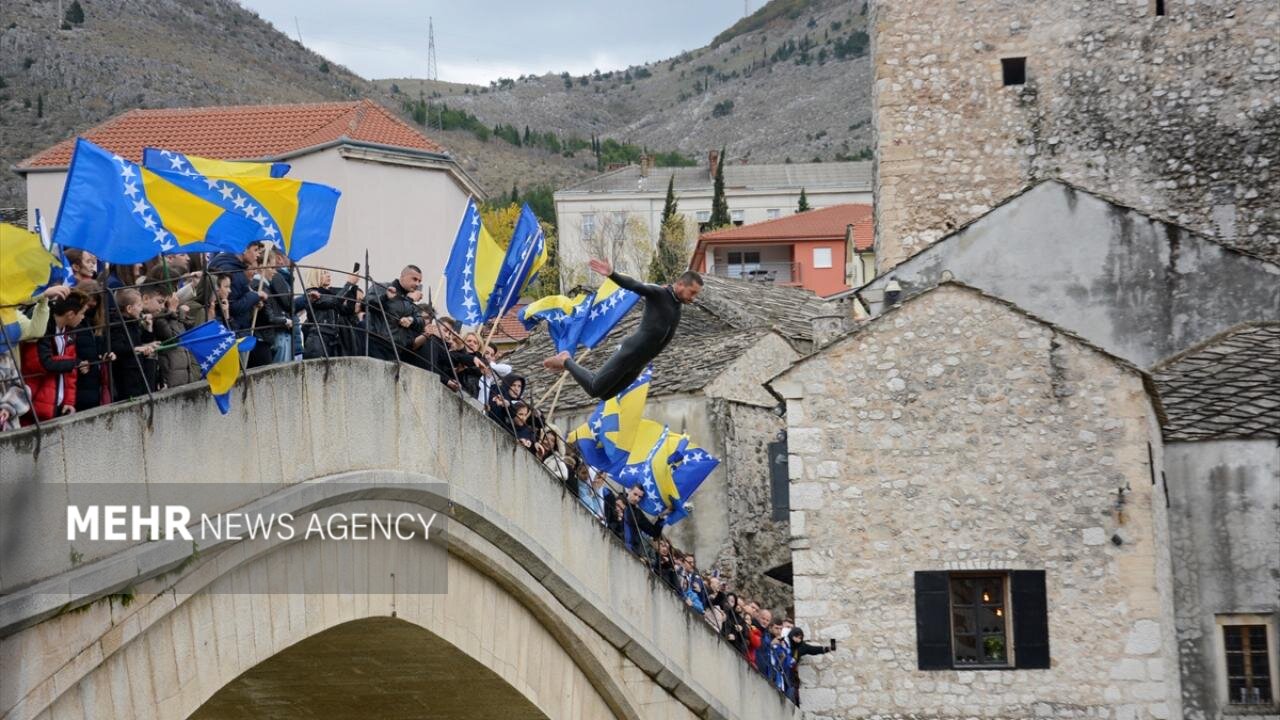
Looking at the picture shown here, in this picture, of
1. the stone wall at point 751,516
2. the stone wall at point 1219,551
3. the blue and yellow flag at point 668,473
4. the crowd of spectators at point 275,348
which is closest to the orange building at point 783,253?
the stone wall at point 751,516

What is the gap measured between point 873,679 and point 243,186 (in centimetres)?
1066

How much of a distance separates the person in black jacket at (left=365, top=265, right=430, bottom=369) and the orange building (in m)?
53.3

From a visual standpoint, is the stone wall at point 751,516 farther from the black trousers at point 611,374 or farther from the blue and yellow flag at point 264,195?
the blue and yellow flag at point 264,195

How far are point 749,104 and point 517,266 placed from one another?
158m

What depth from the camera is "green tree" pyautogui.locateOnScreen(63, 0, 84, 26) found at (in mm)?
78812

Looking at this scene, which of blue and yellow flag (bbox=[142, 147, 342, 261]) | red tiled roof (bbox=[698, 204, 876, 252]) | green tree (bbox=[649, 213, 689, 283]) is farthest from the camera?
green tree (bbox=[649, 213, 689, 283])

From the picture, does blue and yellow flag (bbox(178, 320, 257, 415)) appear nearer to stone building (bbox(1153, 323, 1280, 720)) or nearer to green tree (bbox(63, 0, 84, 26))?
stone building (bbox(1153, 323, 1280, 720))

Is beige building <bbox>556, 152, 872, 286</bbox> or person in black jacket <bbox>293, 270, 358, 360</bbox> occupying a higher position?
beige building <bbox>556, 152, 872, 286</bbox>

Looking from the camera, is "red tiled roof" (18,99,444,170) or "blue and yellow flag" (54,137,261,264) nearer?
"blue and yellow flag" (54,137,261,264)

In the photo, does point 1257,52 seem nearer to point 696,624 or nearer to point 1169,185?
point 1169,185

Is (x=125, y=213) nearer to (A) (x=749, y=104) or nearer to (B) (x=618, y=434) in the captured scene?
(B) (x=618, y=434)

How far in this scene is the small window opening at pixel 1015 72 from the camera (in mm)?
26172

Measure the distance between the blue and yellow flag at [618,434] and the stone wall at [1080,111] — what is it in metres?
5.50

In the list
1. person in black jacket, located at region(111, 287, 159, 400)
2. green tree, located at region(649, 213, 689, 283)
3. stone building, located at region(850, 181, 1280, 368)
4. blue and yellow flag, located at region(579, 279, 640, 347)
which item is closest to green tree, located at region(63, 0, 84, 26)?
green tree, located at region(649, 213, 689, 283)
